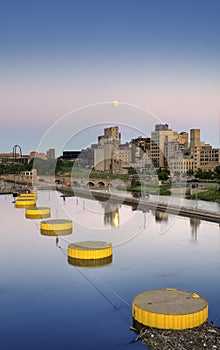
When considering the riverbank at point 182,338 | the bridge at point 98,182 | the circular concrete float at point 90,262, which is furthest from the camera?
the bridge at point 98,182

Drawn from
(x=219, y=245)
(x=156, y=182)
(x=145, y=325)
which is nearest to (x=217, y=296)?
(x=145, y=325)

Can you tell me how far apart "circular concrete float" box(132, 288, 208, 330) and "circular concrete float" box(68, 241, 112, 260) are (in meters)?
6.92

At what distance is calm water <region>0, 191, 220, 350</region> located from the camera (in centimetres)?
1231

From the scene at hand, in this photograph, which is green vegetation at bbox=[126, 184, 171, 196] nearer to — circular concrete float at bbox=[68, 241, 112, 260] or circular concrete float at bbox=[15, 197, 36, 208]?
circular concrete float at bbox=[15, 197, 36, 208]

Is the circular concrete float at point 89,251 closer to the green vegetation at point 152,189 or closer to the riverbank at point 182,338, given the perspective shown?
the riverbank at point 182,338

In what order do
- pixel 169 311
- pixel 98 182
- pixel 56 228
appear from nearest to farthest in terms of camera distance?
pixel 169 311 → pixel 56 228 → pixel 98 182

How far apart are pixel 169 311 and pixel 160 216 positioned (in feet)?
79.8

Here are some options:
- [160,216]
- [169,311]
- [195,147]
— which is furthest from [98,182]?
[169,311]

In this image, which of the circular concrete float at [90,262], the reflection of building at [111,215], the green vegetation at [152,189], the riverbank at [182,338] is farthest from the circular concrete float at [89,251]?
the green vegetation at [152,189]

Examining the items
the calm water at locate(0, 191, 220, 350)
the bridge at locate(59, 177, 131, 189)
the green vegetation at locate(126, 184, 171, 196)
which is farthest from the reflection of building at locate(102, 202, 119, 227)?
the bridge at locate(59, 177, 131, 189)

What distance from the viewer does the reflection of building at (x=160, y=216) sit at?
112 feet

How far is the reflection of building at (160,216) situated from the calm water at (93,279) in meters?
1.99

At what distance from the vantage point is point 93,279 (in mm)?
17609

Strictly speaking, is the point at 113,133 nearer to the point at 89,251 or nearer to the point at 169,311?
the point at 89,251
